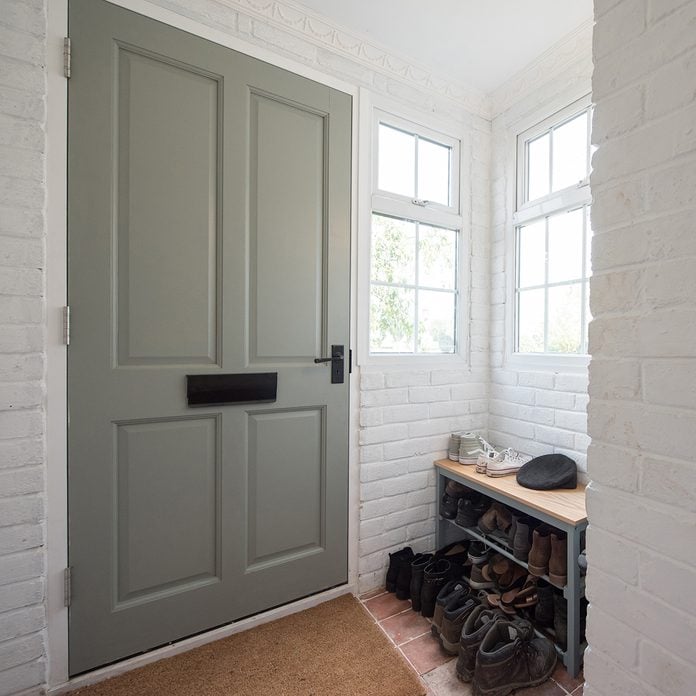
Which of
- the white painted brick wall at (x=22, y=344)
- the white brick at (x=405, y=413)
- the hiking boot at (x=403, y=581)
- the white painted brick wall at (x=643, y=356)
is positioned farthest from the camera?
the white brick at (x=405, y=413)

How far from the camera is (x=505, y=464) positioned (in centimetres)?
179

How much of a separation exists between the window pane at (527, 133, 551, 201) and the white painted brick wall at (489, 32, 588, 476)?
0.08 metres

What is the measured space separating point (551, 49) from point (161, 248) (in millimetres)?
2035

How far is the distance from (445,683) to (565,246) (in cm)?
191

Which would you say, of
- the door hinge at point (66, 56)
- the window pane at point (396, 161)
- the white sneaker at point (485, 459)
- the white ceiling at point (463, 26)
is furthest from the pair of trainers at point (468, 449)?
the door hinge at point (66, 56)

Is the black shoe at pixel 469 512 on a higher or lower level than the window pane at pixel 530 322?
lower

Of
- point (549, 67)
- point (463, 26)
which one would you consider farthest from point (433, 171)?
point (549, 67)

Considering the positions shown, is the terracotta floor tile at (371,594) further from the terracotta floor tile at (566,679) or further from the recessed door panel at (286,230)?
the recessed door panel at (286,230)

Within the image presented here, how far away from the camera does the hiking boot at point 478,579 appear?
167cm

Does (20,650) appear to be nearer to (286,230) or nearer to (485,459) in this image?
(286,230)

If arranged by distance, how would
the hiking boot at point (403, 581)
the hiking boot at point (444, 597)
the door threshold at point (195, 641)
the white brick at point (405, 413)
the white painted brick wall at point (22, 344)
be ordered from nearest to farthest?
the white painted brick wall at point (22, 344)
the door threshold at point (195, 641)
the hiking boot at point (444, 597)
the hiking boot at point (403, 581)
the white brick at point (405, 413)

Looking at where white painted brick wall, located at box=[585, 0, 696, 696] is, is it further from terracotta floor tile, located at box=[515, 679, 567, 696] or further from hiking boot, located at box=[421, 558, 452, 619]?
hiking boot, located at box=[421, 558, 452, 619]

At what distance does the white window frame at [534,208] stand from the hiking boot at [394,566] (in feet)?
3.68

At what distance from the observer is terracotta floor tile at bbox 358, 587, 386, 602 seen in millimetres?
1737
